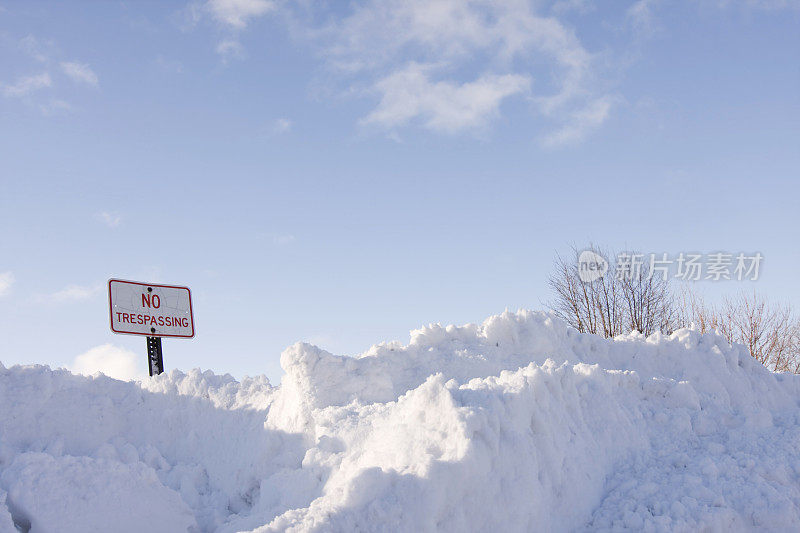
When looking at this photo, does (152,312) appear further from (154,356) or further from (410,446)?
(410,446)

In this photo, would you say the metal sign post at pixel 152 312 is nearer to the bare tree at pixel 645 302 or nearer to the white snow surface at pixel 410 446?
the white snow surface at pixel 410 446

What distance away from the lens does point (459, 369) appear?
25.5ft

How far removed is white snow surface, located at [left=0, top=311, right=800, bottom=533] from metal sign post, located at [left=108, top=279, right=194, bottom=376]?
1674 mm

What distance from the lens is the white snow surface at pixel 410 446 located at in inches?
186

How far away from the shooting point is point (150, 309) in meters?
10.0

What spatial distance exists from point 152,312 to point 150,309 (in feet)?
0.19

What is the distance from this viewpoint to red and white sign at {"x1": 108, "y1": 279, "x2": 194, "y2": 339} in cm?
967

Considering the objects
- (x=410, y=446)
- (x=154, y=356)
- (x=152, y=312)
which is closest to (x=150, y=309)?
(x=152, y=312)

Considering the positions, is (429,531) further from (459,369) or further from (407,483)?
(459,369)

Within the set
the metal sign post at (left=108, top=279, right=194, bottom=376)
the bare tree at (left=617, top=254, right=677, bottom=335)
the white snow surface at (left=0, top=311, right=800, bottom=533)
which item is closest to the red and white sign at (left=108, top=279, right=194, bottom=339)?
the metal sign post at (left=108, top=279, right=194, bottom=376)

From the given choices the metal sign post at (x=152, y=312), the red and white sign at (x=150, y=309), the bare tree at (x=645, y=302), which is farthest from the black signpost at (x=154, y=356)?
the bare tree at (x=645, y=302)

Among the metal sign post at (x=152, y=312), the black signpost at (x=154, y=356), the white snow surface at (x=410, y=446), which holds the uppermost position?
the metal sign post at (x=152, y=312)

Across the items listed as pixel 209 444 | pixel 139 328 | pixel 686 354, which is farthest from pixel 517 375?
pixel 139 328

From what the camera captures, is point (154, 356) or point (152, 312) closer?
point (154, 356)
